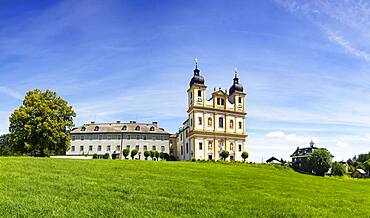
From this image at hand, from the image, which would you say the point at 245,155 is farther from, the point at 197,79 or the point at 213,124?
the point at 197,79

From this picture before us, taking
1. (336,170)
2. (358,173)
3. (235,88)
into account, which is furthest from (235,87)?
(358,173)

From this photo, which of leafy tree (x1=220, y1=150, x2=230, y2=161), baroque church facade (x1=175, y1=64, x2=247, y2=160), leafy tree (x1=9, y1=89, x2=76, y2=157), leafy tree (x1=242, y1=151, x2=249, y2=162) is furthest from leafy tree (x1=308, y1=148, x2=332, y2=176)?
leafy tree (x1=9, y1=89, x2=76, y2=157)

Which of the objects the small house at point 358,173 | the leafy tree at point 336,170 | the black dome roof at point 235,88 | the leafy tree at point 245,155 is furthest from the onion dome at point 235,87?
the small house at point 358,173

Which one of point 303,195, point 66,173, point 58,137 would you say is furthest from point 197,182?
point 58,137

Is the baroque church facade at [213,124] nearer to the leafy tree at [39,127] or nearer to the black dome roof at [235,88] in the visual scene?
the black dome roof at [235,88]

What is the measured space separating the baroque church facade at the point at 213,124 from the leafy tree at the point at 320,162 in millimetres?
19402

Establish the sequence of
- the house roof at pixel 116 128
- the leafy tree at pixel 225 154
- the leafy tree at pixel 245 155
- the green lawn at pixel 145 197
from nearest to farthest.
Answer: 1. the green lawn at pixel 145 197
2. the leafy tree at pixel 225 154
3. the leafy tree at pixel 245 155
4. the house roof at pixel 116 128

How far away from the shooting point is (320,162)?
277 ft

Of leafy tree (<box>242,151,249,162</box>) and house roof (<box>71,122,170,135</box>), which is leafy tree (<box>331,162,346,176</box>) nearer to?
leafy tree (<box>242,151,249,162</box>)

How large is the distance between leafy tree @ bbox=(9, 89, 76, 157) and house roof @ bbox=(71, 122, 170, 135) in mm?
34557

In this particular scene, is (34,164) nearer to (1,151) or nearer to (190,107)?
(190,107)

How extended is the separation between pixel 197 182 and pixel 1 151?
85.6m

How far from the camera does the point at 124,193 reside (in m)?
16.5

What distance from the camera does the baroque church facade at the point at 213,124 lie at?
240ft
